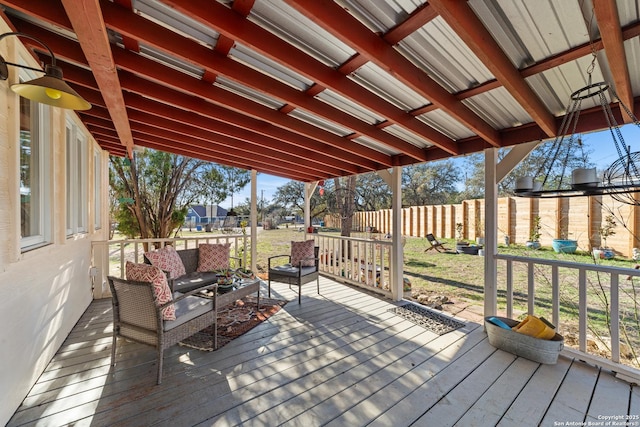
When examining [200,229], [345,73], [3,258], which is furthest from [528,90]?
[200,229]

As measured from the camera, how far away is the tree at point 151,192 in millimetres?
6645

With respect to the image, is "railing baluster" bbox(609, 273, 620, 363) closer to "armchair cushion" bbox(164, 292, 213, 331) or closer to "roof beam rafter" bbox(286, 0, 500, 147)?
"roof beam rafter" bbox(286, 0, 500, 147)

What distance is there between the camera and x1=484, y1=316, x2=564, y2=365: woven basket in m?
2.48

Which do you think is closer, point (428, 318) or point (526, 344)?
point (526, 344)

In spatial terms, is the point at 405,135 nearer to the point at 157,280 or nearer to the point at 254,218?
the point at 157,280

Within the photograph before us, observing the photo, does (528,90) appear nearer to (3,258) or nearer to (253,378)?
(253,378)

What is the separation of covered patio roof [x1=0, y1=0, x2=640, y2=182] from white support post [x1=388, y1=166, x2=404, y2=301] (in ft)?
4.25

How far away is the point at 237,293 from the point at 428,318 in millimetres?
2480

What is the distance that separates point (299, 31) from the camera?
5.51ft

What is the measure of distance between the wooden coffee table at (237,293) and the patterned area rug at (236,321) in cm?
35

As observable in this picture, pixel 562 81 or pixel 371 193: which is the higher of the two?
pixel 371 193

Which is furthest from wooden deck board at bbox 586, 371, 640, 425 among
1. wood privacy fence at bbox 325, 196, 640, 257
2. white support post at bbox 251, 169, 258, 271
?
white support post at bbox 251, 169, 258, 271

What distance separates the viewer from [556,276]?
2787 millimetres

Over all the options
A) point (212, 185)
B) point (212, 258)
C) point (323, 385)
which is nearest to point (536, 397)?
point (323, 385)
